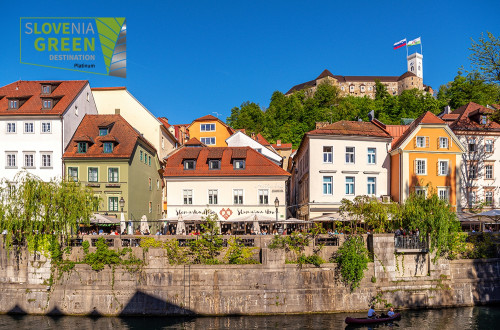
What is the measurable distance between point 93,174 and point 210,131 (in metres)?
29.5

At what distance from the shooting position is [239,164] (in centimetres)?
4838

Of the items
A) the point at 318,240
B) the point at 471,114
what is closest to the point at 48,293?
the point at 318,240

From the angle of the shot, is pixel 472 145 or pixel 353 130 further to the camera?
pixel 472 145

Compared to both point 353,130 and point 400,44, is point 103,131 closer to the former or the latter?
point 353,130

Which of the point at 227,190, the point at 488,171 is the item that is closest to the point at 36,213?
the point at 227,190

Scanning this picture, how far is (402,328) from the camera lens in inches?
1179

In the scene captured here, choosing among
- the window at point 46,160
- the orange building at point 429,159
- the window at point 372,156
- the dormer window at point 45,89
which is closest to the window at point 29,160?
the window at point 46,160

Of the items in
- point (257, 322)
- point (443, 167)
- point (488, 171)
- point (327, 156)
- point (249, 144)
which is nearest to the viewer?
point (257, 322)

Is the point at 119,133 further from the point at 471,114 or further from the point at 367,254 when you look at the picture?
the point at 471,114

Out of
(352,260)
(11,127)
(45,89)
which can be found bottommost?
(352,260)

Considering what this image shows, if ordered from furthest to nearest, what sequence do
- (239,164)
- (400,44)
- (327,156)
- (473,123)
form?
(400,44)
(473,123)
(239,164)
(327,156)

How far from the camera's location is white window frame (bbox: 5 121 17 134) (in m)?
46.2

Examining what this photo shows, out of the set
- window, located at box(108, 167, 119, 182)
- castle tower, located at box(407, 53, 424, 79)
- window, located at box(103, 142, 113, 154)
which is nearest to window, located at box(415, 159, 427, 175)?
window, located at box(108, 167, 119, 182)

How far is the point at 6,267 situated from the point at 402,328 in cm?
2829
